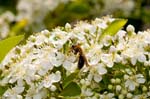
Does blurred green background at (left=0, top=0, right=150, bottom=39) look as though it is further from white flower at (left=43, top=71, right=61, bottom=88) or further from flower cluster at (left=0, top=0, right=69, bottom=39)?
white flower at (left=43, top=71, right=61, bottom=88)

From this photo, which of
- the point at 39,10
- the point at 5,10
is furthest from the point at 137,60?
the point at 5,10

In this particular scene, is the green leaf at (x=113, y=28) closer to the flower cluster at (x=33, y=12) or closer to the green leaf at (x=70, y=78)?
the green leaf at (x=70, y=78)

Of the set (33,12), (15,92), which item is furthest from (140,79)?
(33,12)

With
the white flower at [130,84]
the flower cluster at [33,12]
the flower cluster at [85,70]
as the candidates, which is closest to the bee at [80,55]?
the flower cluster at [85,70]

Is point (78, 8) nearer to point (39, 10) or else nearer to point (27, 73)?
point (39, 10)

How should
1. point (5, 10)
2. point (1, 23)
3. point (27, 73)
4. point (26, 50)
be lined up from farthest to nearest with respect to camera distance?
point (5, 10) → point (1, 23) → point (26, 50) → point (27, 73)

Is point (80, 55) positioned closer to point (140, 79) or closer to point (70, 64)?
point (70, 64)
